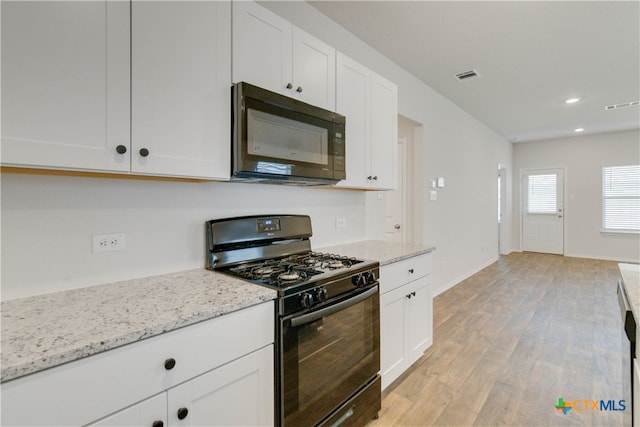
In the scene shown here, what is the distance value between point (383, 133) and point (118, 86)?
190cm

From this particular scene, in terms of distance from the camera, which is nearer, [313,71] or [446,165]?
[313,71]

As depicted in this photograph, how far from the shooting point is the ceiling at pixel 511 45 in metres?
2.41

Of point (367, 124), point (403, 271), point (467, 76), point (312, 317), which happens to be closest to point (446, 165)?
point (467, 76)

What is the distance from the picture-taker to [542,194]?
296 inches

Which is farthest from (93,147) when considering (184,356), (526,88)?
(526,88)

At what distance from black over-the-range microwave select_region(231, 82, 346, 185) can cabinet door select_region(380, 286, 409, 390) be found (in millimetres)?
Answer: 887

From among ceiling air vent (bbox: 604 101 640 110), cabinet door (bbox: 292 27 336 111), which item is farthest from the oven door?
ceiling air vent (bbox: 604 101 640 110)

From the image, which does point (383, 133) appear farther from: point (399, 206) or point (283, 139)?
point (399, 206)

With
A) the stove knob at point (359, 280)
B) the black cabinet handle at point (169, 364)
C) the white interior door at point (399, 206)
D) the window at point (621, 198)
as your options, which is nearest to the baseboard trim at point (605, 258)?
the window at point (621, 198)

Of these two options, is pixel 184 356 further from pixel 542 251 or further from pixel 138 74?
pixel 542 251

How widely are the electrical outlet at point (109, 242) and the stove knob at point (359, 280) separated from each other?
1.13 m

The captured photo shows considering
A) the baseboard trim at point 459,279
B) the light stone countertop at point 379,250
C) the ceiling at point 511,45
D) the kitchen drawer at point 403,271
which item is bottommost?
the baseboard trim at point 459,279

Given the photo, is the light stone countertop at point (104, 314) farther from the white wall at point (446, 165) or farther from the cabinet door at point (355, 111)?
the white wall at point (446, 165)

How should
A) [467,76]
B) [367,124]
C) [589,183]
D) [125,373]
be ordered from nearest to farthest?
[125,373]
[367,124]
[467,76]
[589,183]
